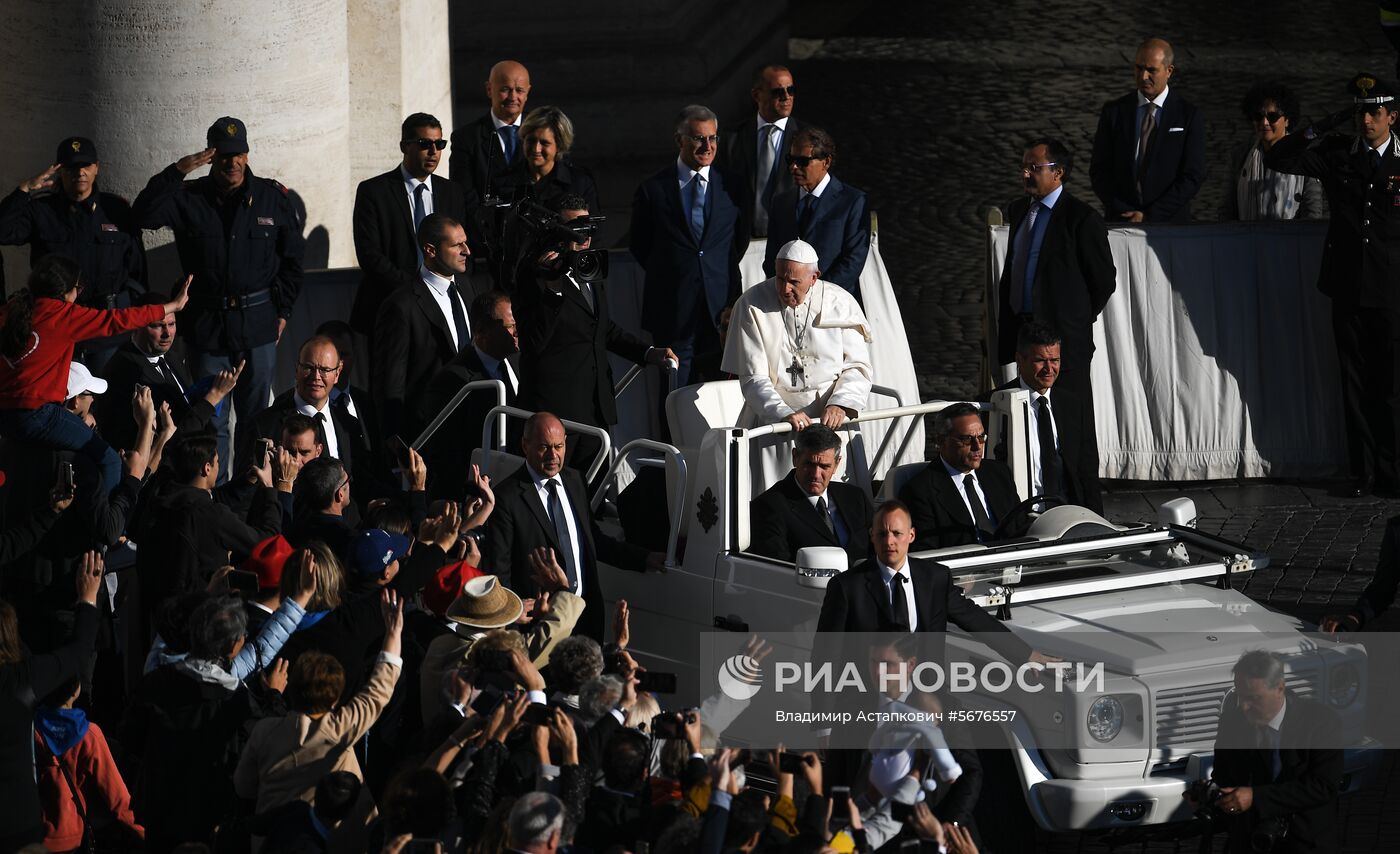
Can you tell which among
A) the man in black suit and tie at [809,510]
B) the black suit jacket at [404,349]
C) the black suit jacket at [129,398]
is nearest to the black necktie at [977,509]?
the man in black suit and tie at [809,510]

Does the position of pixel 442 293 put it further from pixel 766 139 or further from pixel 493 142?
pixel 766 139

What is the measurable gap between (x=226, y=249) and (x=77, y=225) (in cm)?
82

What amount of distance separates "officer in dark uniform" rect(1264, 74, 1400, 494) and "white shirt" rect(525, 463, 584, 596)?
585cm

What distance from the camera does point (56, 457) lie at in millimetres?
11289

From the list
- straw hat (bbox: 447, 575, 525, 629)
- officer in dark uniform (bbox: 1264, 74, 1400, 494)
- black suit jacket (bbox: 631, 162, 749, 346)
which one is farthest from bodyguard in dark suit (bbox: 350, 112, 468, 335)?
officer in dark uniform (bbox: 1264, 74, 1400, 494)

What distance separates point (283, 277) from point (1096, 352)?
505 centimetres

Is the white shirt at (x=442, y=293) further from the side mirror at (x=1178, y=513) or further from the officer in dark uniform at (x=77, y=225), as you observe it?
the side mirror at (x=1178, y=513)

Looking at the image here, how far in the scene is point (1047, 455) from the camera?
11984mm

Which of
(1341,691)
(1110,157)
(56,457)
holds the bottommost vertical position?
(1341,691)

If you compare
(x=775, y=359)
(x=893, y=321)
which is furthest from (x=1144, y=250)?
(x=775, y=359)

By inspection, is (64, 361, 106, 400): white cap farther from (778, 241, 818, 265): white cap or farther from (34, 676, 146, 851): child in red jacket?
(778, 241, 818, 265): white cap

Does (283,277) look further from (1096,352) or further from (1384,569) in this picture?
(1384,569)

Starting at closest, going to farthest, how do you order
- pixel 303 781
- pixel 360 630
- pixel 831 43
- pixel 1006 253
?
1. pixel 303 781
2. pixel 360 630
3. pixel 1006 253
4. pixel 831 43

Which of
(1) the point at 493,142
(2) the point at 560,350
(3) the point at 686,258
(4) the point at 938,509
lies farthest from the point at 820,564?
(1) the point at 493,142
